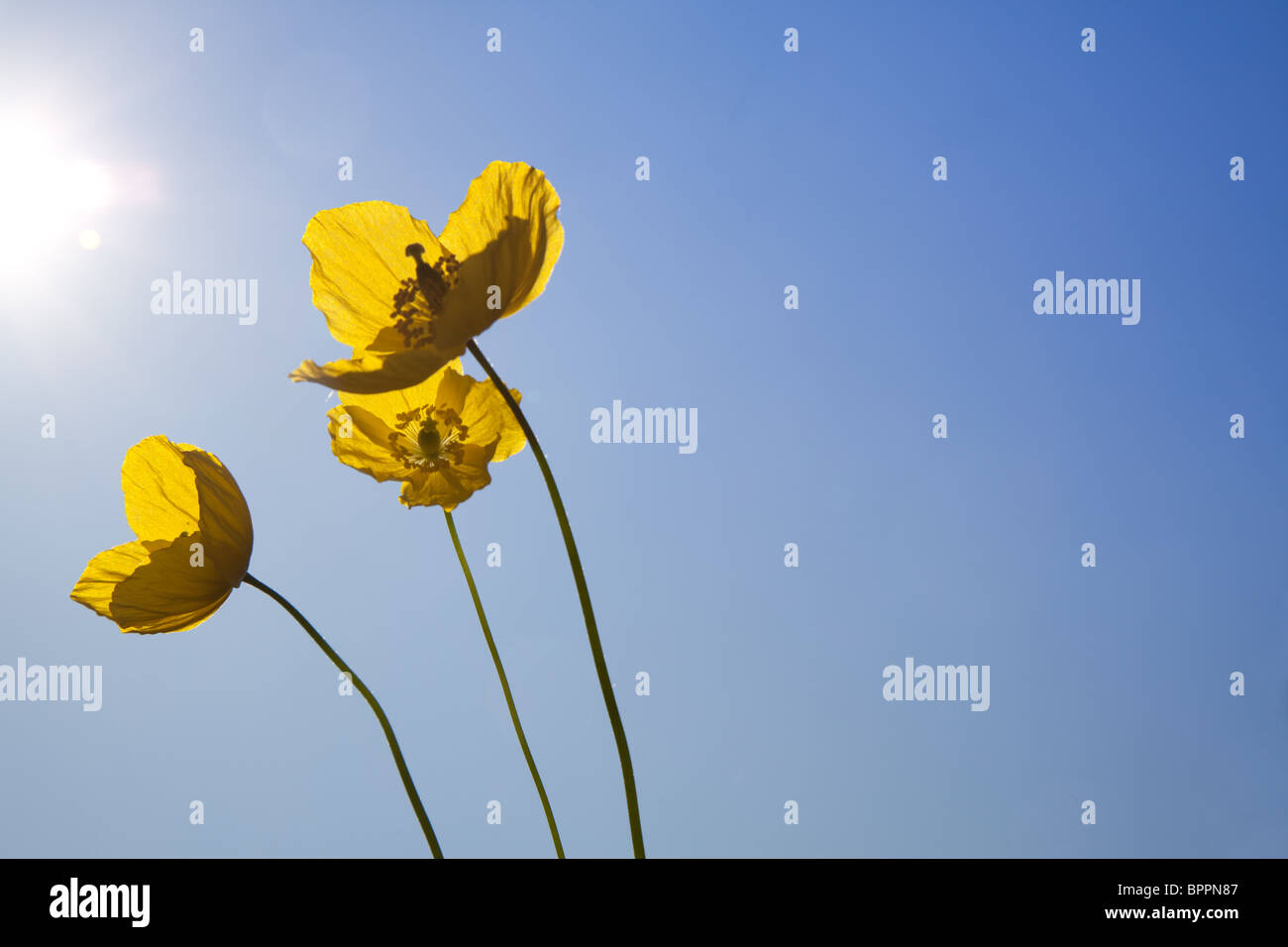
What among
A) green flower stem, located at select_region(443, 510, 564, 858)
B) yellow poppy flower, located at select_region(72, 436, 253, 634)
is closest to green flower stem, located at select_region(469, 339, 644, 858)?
green flower stem, located at select_region(443, 510, 564, 858)

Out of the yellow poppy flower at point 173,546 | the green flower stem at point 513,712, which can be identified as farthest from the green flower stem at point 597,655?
the yellow poppy flower at point 173,546

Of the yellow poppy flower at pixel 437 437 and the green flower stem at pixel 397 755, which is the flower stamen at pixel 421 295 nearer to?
the yellow poppy flower at pixel 437 437

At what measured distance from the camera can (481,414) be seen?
21.9 inches

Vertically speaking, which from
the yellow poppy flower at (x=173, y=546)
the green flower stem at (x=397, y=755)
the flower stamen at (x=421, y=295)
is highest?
the flower stamen at (x=421, y=295)

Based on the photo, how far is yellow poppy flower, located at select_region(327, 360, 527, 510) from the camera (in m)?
0.55

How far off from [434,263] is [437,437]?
0.37ft

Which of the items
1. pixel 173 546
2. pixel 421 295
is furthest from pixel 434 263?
pixel 173 546

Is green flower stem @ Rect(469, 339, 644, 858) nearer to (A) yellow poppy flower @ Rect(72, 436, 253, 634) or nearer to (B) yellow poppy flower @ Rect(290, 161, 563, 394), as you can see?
(B) yellow poppy flower @ Rect(290, 161, 563, 394)

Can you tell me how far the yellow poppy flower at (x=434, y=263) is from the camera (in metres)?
0.48

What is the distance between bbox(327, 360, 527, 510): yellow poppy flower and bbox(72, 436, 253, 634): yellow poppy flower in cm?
8

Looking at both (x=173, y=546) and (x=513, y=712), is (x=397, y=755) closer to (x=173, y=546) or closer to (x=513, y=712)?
(x=513, y=712)

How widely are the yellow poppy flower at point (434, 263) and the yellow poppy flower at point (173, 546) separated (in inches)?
4.7
